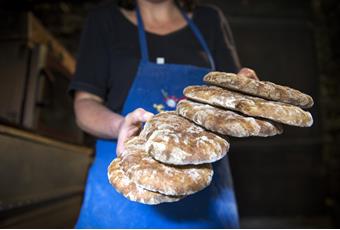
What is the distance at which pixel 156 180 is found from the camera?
531mm

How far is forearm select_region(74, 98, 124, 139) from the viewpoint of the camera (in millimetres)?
835

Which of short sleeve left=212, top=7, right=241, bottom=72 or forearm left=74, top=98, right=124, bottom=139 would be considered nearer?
forearm left=74, top=98, right=124, bottom=139

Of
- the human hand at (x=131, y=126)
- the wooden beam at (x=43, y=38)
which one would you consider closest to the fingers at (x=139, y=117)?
the human hand at (x=131, y=126)

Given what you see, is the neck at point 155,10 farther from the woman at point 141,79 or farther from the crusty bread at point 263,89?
the crusty bread at point 263,89

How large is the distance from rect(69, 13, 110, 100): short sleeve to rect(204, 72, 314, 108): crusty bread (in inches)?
18.3

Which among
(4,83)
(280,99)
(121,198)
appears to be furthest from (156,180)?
(4,83)

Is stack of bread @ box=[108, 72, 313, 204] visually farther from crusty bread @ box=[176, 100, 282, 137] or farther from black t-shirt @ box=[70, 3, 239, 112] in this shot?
black t-shirt @ box=[70, 3, 239, 112]

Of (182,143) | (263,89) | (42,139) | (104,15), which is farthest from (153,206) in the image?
(42,139)

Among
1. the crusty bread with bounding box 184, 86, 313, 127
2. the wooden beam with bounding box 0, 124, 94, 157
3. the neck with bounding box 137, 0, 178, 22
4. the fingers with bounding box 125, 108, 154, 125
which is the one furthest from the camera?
the wooden beam with bounding box 0, 124, 94, 157

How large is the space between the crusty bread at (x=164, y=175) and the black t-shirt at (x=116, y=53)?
385mm

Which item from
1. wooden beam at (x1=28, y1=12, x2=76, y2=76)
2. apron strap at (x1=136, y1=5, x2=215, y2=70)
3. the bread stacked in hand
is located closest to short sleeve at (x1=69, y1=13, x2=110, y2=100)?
apron strap at (x1=136, y1=5, x2=215, y2=70)

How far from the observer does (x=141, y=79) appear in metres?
0.89

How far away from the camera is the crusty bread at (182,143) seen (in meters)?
0.53

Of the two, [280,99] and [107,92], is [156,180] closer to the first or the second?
[280,99]
